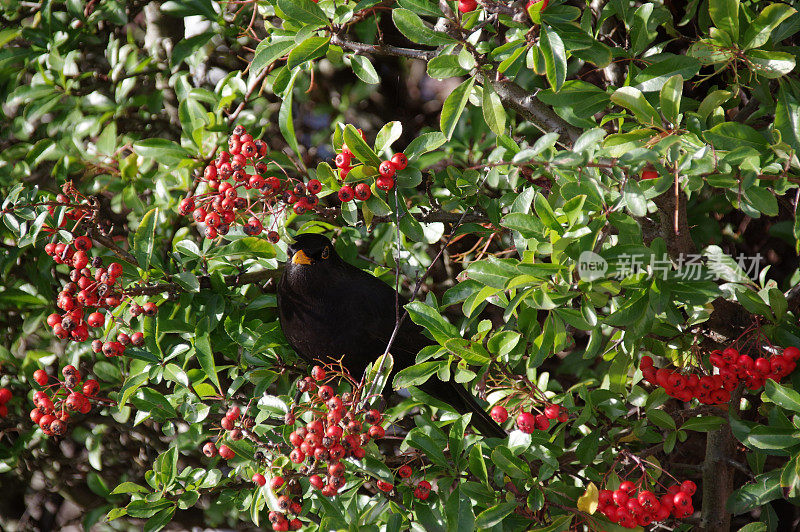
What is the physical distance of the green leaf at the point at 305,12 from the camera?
57.6 inches

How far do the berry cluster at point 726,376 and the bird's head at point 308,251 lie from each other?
916mm

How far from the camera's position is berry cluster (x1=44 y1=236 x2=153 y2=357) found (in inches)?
62.6

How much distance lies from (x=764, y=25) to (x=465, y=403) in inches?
48.3

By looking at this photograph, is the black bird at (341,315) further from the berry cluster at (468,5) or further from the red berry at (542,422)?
the berry cluster at (468,5)

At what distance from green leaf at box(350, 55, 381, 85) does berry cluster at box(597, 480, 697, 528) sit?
3.54 feet

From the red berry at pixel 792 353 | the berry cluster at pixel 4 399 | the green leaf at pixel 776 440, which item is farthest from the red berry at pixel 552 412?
the berry cluster at pixel 4 399

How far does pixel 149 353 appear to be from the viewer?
1.79 m

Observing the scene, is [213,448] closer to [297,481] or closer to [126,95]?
[297,481]

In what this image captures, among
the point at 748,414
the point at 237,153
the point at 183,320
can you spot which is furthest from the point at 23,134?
the point at 748,414

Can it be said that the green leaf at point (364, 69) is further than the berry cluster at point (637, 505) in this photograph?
Yes

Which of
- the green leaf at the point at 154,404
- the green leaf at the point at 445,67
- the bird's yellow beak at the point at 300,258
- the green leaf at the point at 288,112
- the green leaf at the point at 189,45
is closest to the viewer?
the green leaf at the point at 445,67

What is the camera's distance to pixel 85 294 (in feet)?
5.19

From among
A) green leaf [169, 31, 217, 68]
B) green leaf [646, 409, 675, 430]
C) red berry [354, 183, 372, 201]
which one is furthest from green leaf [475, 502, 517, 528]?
green leaf [169, 31, 217, 68]

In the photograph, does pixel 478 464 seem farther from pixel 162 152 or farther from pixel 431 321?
pixel 162 152
